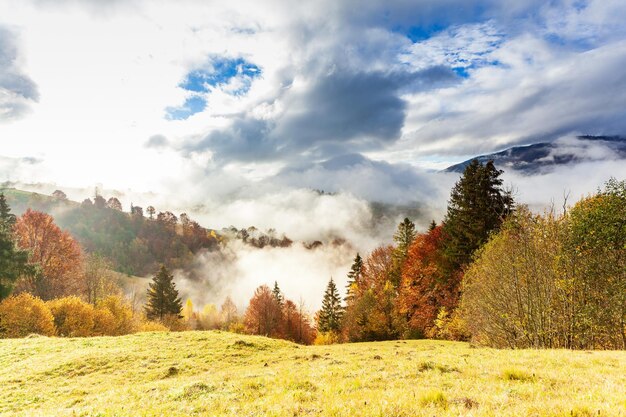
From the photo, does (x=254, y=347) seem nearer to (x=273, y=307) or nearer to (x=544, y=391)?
(x=544, y=391)

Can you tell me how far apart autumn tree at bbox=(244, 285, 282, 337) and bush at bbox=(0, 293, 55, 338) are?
51.4m

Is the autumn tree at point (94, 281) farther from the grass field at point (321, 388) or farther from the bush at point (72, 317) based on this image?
the grass field at point (321, 388)

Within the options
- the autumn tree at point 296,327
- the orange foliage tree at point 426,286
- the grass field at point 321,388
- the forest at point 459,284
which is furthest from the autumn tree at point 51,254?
the orange foliage tree at point 426,286

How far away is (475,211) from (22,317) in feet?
203

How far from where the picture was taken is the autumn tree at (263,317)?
3600 inches

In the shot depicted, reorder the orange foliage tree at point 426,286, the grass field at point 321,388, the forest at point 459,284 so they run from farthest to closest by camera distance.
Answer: the orange foliage tree at point 426,286
the forest at point 459,284
the grass field at point 321,388

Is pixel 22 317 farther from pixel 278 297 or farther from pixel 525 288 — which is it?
pixel 278 297

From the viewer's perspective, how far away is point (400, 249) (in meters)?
70.6

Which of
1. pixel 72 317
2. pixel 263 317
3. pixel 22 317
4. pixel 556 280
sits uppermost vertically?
pixel 556 280

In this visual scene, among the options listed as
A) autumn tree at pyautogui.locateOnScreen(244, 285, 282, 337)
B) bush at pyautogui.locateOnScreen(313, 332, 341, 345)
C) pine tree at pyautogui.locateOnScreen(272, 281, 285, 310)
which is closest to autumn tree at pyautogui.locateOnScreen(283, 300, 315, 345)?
pine tree at pyautogui.locateOnScreen(272, 281, 285, 310)

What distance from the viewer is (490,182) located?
159ft

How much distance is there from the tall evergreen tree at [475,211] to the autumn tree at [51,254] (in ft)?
244

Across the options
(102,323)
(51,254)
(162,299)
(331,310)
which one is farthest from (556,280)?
(162,299)

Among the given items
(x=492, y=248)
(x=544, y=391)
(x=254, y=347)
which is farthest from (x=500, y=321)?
(x=544, y=391)
